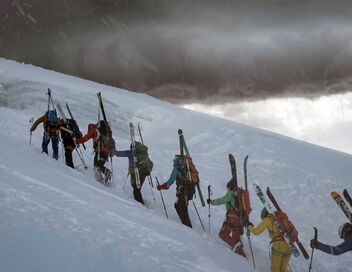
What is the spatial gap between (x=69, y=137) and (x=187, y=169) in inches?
175

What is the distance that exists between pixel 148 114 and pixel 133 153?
1826 centimetres

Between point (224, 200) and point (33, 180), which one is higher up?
point (224, 200)

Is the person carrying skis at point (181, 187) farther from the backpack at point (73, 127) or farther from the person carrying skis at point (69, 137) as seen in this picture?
the backpack at point (73, 127)

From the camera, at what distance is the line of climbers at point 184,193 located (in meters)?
8.49

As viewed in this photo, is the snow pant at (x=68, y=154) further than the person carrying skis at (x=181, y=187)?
Yes

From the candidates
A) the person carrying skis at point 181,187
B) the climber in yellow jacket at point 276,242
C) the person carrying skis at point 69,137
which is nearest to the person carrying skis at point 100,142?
the person carrying skis at point 69,137

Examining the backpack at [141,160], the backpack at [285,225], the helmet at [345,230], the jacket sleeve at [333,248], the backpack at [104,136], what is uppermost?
the backpack at [104,136]

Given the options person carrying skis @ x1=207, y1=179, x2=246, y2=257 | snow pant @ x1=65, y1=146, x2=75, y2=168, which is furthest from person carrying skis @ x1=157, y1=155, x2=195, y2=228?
snow pant @ x1=65, y1=146, x2=75, y2=168

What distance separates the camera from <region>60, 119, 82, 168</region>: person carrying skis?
1371 cm

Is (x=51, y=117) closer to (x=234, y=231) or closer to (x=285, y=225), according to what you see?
(x=234, y=231)

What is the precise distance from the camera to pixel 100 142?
1322 centimetres

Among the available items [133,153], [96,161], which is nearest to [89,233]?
[133,153]

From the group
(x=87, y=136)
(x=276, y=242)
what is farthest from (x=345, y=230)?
(x=87, y=136)

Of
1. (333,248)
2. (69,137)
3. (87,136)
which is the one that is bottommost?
(333,248)
